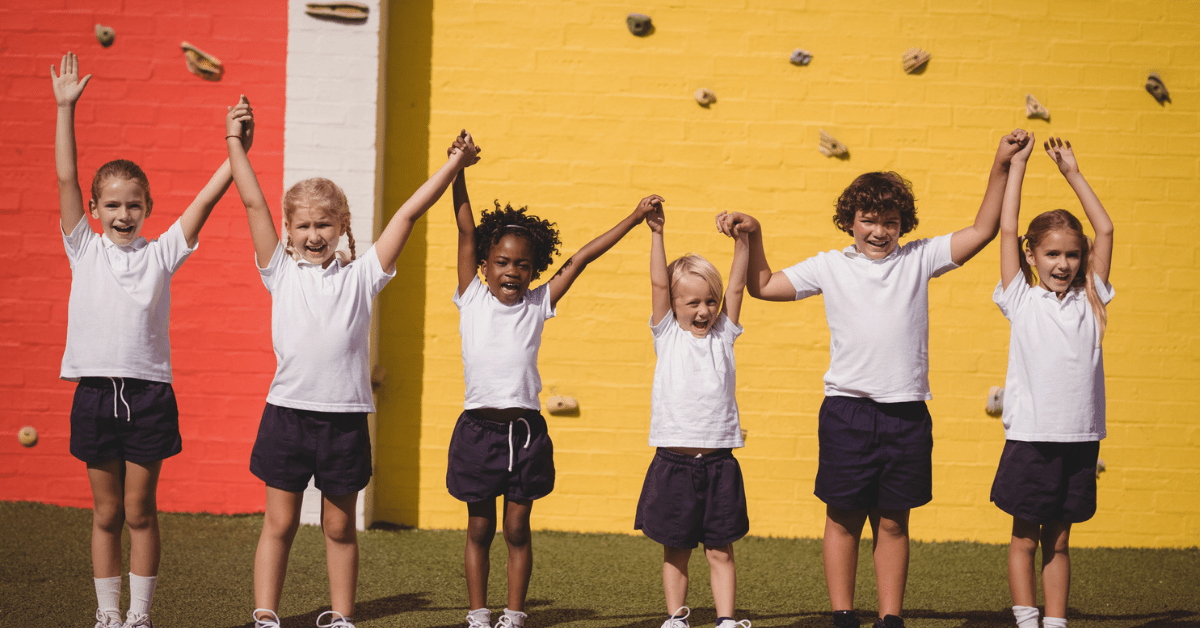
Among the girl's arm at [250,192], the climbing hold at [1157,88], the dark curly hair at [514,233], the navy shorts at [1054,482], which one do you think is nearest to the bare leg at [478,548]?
the dark curly hair at [514,233]

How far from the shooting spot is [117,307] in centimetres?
321

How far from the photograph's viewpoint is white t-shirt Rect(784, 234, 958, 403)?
10.5 ft

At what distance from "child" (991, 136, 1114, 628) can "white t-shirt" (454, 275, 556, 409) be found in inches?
66.2

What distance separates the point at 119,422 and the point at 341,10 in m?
2.45

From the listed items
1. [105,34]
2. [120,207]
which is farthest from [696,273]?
[105,34]

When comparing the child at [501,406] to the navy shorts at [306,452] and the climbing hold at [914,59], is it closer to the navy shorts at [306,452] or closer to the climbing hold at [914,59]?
the navy shorts at [306,452]

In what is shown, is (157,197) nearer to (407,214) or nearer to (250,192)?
(250,192)

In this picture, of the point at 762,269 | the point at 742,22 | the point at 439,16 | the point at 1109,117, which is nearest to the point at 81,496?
the point at 439,16

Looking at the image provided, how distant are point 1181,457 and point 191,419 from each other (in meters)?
5.17

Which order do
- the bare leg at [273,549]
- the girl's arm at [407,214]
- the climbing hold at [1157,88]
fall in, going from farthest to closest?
1. the climbing hold at [1157,88]
2. the girl's arm at [407,214]
3. the bare leg at [273,549]

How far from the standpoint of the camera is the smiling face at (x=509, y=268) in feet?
10.8

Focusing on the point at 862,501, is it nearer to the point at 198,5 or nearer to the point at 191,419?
the point at 191,419

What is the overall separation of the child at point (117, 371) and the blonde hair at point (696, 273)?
1559 millimetres

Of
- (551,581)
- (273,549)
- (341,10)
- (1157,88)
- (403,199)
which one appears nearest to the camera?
(273,549)
